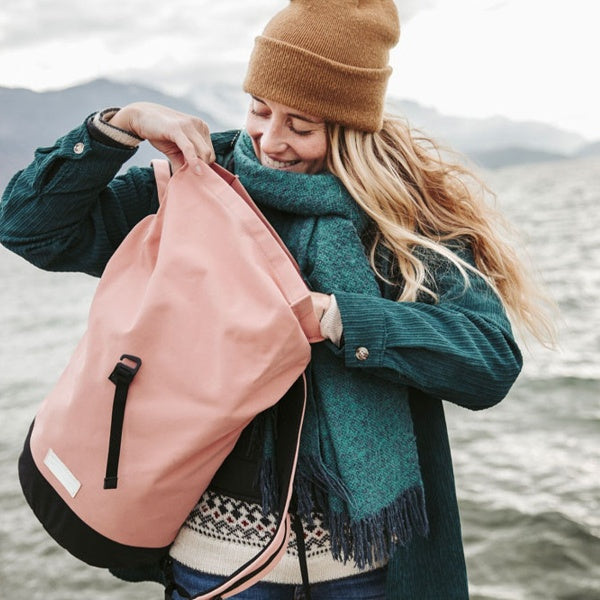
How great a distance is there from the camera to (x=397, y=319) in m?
1.74

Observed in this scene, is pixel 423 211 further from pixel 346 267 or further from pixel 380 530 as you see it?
pixel 380 530

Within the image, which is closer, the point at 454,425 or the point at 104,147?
the point at 104,147

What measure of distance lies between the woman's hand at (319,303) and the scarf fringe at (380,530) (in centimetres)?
49

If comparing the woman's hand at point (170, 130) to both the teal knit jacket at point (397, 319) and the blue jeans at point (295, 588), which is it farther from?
the blue jeans at point (295, 588)

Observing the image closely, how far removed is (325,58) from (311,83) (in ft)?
0.25

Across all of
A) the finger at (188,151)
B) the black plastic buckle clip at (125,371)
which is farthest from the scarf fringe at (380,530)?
the finger at (188,151)

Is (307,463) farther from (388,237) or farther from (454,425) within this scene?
(454,425)

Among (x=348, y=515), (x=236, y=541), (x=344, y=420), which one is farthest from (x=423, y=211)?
(x=236, y=541)

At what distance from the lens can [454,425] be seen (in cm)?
656

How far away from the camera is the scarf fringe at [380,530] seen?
69.2 inches

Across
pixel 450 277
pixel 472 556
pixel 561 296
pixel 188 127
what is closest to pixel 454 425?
pixel 472 556

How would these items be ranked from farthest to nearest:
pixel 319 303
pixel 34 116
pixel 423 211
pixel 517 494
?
pixel 34 116
pixel 517 494
pixel 423 211
pixel 319 303

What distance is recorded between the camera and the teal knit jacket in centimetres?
172

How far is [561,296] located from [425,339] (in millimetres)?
10964
